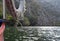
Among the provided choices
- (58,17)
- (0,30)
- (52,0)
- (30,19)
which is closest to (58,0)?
(52,0)

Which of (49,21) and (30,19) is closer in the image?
(30,19)

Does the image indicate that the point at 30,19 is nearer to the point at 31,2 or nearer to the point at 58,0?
the point at 31,2

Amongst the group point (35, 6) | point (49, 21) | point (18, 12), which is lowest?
point (49, 21)

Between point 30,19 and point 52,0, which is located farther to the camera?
point 52,0

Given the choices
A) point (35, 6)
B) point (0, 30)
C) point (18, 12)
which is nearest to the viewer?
point (0, 30)

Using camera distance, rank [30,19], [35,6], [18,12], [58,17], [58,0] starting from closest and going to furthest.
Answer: [18,12] < [30,19] < [35,6] < [58,17] < [58,0]

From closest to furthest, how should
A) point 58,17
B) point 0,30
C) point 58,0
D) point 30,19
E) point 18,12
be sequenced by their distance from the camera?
point 0,30
point 18,12
point 30,19
point 58,17
point 58,0

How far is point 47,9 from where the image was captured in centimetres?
5216

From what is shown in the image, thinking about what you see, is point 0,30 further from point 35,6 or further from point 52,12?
point 52,12

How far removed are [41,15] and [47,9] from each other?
216cm

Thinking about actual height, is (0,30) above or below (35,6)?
above

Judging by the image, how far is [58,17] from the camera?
4928 centimetres

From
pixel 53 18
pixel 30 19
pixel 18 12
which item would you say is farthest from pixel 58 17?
pixel 18 12

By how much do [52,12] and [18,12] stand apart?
4083cm
